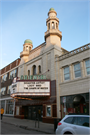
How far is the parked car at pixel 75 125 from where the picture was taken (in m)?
5.80

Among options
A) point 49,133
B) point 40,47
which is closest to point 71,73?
point 49,133

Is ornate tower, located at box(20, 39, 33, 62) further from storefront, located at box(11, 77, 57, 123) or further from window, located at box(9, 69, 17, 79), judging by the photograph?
storefront, located at box(11, 77, 57, 123)

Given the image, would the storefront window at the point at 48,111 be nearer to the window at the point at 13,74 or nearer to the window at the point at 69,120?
the window at the point at 69,120

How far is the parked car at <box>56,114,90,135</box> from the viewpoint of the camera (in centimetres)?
580

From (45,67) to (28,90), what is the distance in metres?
5.11

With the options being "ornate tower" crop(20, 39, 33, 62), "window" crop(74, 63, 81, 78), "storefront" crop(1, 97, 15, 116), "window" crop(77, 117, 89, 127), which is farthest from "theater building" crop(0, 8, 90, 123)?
"window" crop(77, 117, 89, 127)

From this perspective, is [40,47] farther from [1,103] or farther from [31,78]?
[1,103]

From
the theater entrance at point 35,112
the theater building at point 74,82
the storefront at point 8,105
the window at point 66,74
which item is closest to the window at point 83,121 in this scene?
the theater building at point 74,82

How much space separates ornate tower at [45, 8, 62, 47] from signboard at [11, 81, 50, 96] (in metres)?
7.43

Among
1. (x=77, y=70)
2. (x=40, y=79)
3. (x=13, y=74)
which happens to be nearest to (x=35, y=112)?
(x=40, y=79)

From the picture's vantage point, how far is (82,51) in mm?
15562

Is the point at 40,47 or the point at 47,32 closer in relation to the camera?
the point at 47,32

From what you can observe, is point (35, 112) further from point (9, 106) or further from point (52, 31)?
point (52, 31)

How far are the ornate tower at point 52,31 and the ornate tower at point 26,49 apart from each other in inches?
255
